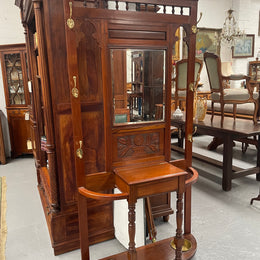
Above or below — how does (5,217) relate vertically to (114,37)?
below

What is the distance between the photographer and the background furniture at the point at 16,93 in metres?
4.18

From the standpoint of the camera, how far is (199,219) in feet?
8.38

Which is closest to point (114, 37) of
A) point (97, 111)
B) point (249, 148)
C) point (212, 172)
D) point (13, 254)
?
point (97, 111)

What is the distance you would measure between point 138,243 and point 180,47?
17.8 ft

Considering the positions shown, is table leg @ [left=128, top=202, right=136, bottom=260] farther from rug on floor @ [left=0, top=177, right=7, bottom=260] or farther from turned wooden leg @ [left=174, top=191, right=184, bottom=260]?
rug on floor @ [left=0, top=177, right=7, bottom=260]

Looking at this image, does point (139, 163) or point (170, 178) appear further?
point (139, 163)

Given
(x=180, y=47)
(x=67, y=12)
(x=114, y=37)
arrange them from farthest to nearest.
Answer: (x=180, y=47) < (x=114, y=37) < (x=67, y=12)

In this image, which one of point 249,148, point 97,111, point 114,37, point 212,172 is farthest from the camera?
point 249,148

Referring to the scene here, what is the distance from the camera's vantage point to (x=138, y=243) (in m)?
2.10

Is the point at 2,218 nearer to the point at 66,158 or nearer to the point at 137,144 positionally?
the point at 66,158

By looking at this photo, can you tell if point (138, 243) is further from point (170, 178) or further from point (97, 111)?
point (97, 111)

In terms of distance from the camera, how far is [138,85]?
196cm

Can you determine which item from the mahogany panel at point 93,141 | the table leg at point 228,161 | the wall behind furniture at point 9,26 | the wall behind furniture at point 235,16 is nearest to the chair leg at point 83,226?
the mahogany panel at point 93,141

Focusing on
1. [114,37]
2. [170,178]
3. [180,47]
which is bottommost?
[170,178]
